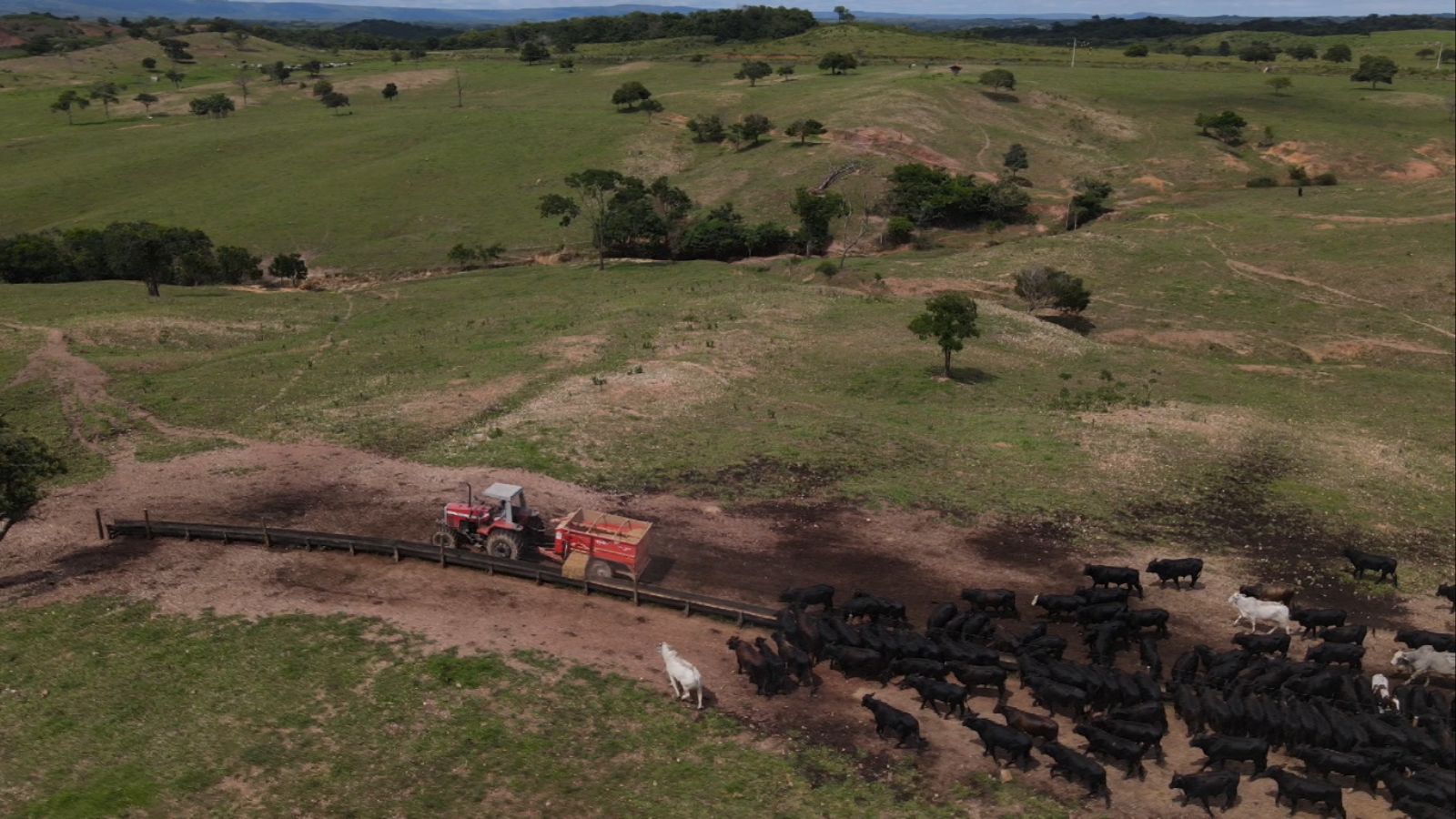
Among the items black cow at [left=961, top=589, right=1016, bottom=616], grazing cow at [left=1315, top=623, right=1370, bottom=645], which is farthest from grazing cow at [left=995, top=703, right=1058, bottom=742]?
grazing cow at [left=1315, top=623, right=1370, bottom=645]

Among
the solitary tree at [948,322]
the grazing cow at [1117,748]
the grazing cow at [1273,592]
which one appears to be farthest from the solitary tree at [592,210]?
the grazing cow at [1117,748]

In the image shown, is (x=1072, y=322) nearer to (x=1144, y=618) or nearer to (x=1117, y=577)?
(x=1117, y=577)

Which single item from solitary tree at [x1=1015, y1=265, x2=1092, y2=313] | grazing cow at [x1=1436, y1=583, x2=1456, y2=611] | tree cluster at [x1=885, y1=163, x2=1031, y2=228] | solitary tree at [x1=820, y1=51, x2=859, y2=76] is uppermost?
solitary tree at [x1=820, y1=51, x2=859, y2=76]

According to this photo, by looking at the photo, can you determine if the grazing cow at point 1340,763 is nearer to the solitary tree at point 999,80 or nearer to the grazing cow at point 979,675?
the grazing cow at point 979,675

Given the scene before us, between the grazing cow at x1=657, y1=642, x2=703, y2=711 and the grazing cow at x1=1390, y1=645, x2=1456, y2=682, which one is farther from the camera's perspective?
the grazing cow at x1=1390, y1=645, x2=1456, y2=682

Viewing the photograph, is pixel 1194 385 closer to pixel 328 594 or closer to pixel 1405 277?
pixel 1405 277

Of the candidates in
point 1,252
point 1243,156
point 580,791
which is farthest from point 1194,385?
point 1,252

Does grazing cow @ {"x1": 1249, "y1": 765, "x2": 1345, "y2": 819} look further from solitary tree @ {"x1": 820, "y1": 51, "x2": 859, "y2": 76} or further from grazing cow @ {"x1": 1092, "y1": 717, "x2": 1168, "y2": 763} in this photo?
solitary tree @ {"x1": 820, "y1": 51, "x2": 859, "y2": 76}
